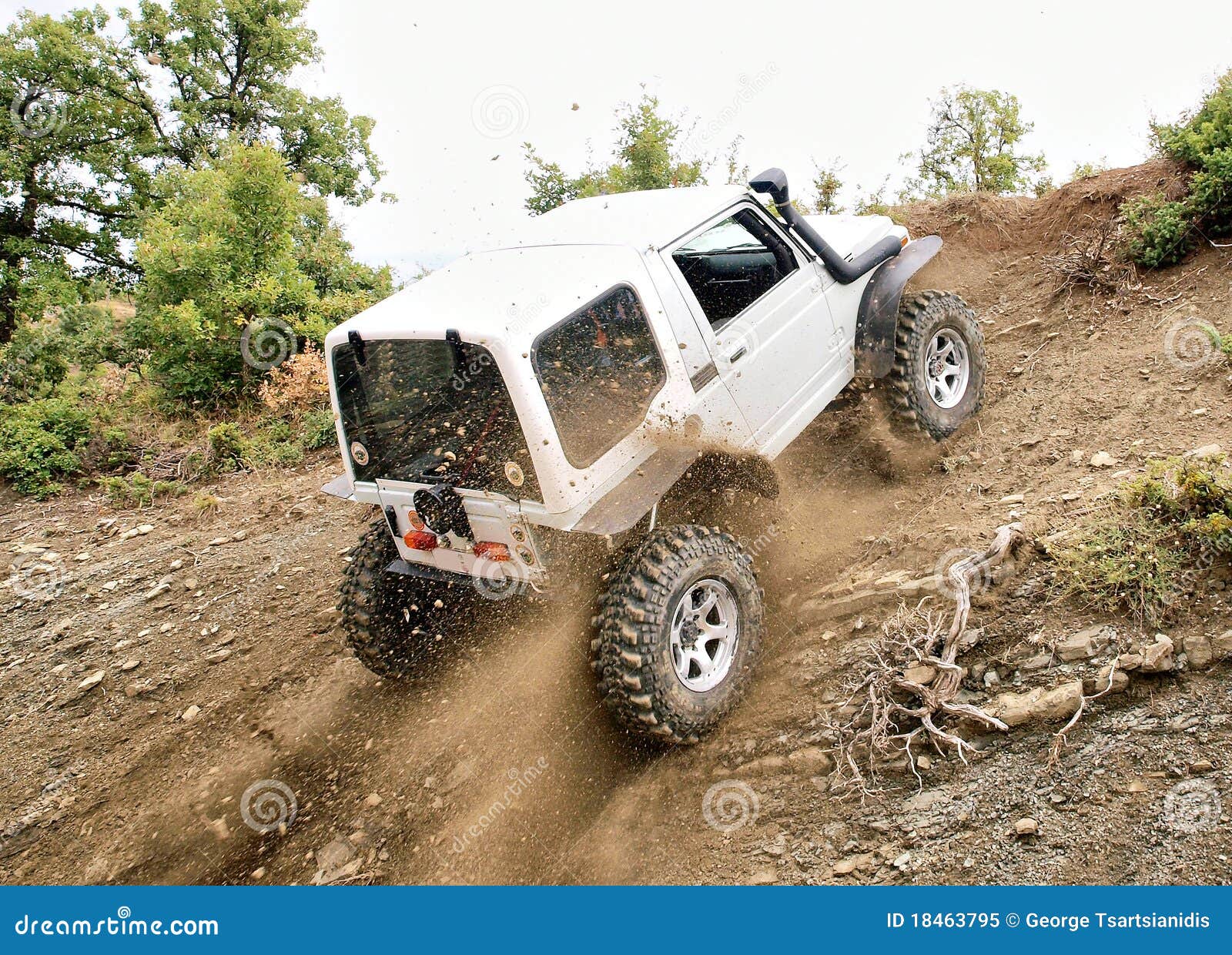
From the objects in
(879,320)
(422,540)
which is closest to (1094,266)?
(879,320)

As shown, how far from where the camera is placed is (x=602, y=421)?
363 cm

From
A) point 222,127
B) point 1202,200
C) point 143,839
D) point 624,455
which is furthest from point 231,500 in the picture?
point 222,127

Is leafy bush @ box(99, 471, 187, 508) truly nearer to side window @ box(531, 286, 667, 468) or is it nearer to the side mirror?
side window @ box(531, 286, 667, 468)

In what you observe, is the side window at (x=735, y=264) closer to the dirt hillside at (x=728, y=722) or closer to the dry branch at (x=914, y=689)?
the dirt hillside at (x=728, y=722)

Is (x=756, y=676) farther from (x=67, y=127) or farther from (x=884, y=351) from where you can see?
(x=67, y=127)

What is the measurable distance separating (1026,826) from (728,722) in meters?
1.43

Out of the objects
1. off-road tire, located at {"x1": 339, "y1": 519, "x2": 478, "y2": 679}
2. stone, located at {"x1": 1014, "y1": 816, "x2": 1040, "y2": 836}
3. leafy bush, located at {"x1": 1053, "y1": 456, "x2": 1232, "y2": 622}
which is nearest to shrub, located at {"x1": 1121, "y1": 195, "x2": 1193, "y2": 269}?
leafy bush, located at {"x1": 1053, "y1": 456, "x2": 1232, "y2": 622}

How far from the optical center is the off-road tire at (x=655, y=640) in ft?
11.5

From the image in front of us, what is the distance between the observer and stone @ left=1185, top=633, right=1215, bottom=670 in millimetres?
2916

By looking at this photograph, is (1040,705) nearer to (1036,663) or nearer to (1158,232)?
(1036,663)

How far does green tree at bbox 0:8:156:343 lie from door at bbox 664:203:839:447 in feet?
50.7

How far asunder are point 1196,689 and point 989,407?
3080mm

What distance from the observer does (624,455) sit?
12.2ft

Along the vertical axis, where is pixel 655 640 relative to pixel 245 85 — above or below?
below
